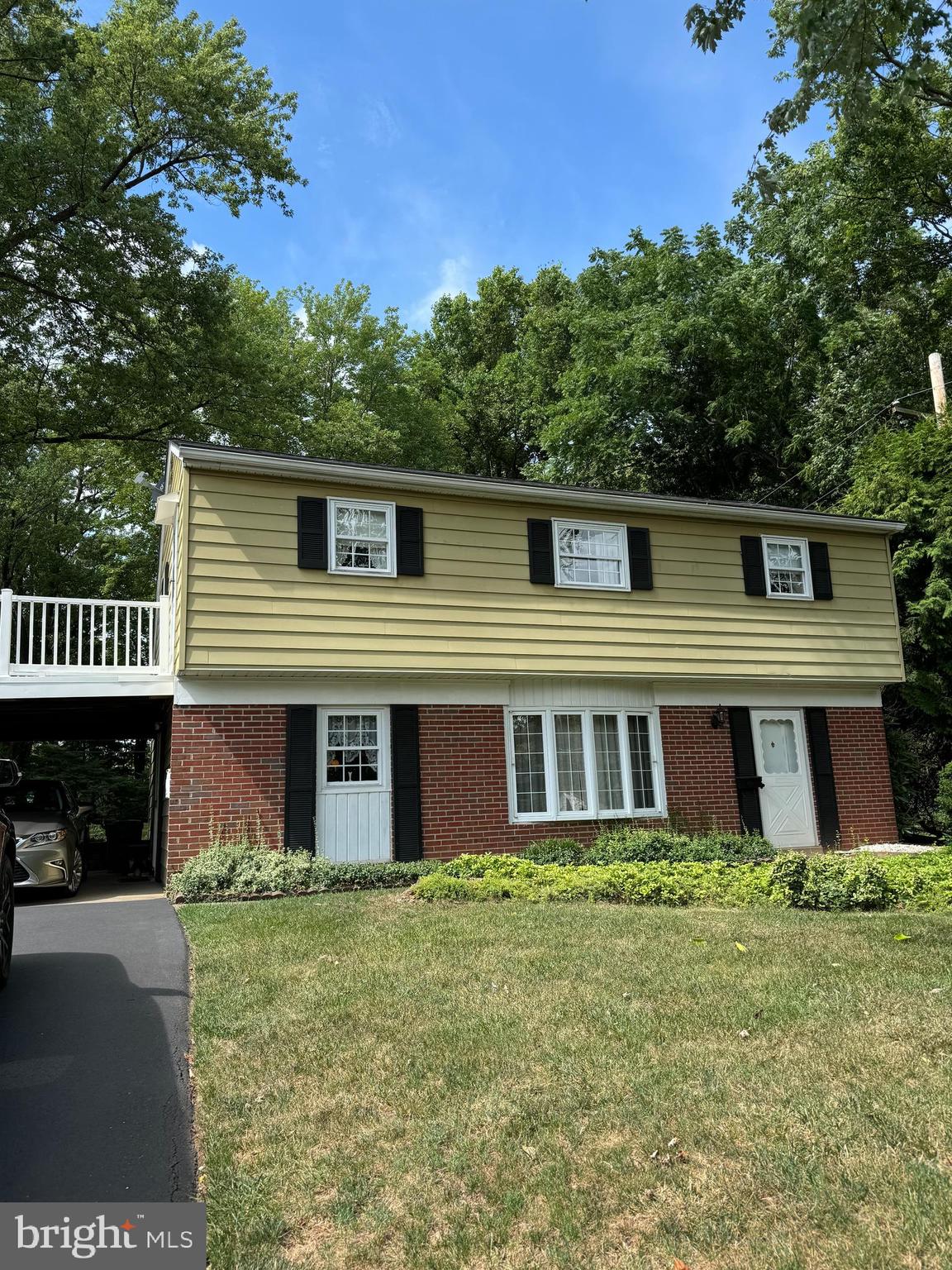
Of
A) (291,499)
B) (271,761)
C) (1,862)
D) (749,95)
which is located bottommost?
(1,862)

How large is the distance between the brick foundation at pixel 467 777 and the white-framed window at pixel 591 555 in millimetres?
2239

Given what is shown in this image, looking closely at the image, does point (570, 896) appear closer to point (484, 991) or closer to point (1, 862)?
point (484, 991)

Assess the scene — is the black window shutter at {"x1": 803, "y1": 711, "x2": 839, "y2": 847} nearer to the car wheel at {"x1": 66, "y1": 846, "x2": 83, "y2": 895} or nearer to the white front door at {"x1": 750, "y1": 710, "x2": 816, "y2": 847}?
the white front door at {"x1": 750, "y1": 710, "x2": 816, "y2": 847}

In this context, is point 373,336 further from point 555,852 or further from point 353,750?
point 555,852

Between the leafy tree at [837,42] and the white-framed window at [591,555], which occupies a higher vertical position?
the leafy tree at [837,42]

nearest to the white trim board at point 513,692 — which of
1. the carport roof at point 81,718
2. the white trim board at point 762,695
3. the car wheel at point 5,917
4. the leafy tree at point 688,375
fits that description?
the white trim board at point 762,695

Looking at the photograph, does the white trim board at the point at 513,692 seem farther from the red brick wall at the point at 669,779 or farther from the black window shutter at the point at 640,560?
the black window shutter at the point at 640,560

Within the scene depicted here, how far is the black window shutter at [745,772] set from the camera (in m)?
13.6

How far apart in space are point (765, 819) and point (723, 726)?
1.58m

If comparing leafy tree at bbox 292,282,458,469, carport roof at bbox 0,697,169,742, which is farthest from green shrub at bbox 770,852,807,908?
leafy tree at bbox 292,282,458,469

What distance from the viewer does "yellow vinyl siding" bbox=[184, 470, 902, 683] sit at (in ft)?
35.8

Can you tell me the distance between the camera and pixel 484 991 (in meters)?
5.41

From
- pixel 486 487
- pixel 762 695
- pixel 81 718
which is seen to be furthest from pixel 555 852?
pixel 81 718

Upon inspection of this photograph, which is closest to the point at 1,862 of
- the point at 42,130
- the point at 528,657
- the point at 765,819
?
the point at 528,657
